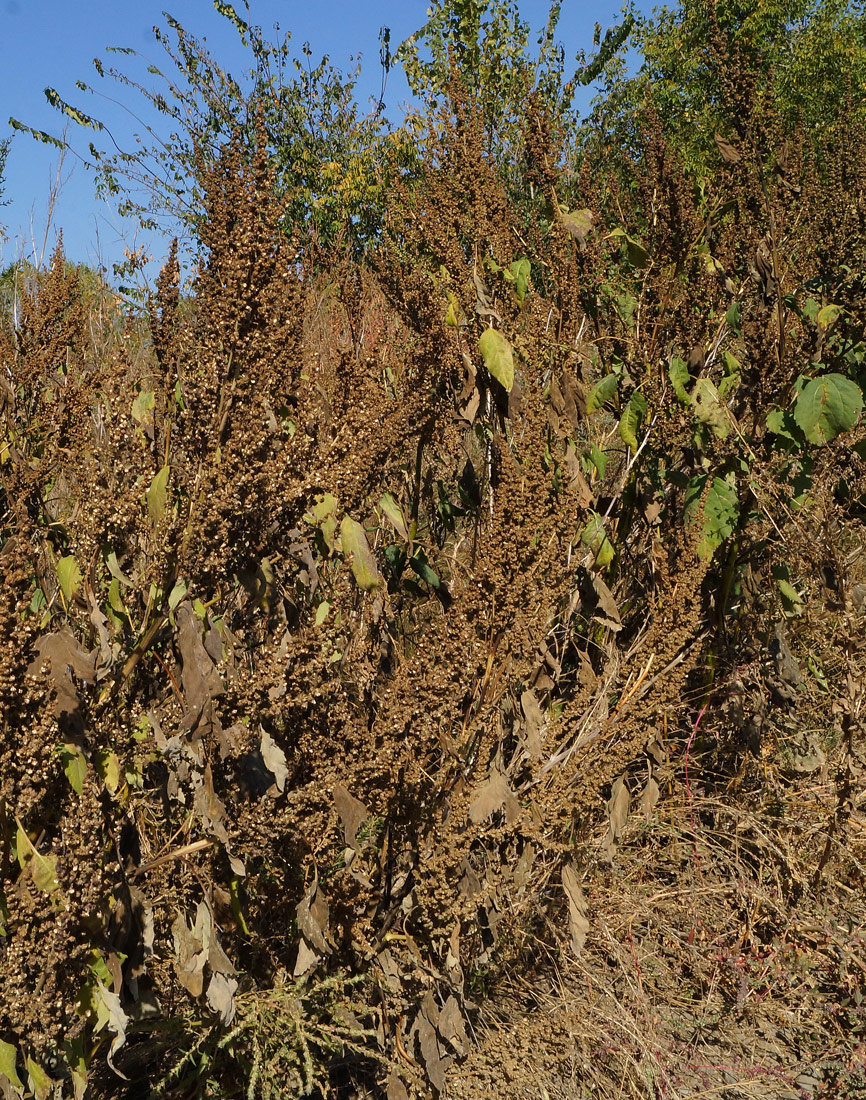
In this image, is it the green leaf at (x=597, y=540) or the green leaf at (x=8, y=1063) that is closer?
the green leaf at (x=8, y=1063)

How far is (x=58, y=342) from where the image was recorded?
2.95 m

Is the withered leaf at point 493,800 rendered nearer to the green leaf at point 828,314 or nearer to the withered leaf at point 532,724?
the withered leaf at point 532,724

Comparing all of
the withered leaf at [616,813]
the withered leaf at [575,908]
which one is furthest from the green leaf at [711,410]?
the withered leaf at [575,908]

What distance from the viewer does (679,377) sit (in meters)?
2.55

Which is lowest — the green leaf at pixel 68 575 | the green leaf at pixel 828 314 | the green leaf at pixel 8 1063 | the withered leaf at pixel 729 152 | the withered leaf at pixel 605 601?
the green leaf at pixel 8 1063

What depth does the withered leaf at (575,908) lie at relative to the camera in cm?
206

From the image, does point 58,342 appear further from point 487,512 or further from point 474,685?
point 474,685

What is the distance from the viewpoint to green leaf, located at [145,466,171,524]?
145 centimetres

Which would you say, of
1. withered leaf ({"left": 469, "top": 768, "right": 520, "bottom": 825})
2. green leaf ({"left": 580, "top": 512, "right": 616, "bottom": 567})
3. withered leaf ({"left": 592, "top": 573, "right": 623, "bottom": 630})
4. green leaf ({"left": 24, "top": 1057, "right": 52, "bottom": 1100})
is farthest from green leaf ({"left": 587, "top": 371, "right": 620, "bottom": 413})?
green leaf ({"left": 24, "top": 1057, "right": 52, "bottom": 1100})

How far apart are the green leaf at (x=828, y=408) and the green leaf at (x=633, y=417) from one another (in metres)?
0.40

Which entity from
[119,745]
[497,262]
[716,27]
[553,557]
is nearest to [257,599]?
[119,745]

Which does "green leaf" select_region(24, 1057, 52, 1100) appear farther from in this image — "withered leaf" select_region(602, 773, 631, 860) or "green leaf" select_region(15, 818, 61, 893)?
"withered leaf" select_region(602, 773, 631, 860)

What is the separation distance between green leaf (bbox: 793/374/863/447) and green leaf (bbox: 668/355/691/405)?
0.33 meters

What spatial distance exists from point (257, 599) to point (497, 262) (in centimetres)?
123
